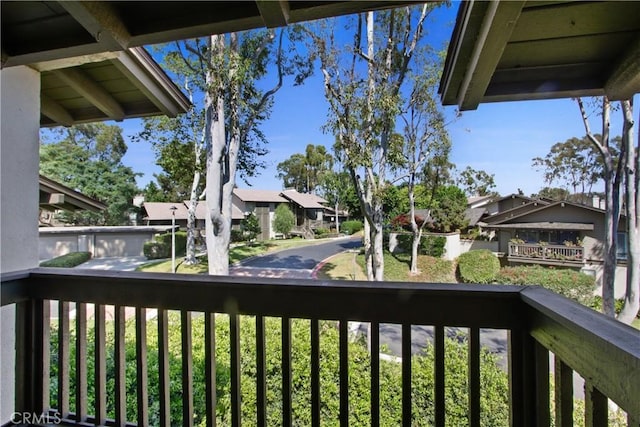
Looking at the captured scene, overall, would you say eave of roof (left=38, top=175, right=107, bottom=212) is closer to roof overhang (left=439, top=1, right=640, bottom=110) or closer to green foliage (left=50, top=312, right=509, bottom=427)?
green foliage (left=50, top=312, right=509, bottom=427)

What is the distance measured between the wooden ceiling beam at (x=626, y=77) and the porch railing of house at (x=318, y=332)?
89cm

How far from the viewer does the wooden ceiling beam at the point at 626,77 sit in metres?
1.07

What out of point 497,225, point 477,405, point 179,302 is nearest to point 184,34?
point 179,302

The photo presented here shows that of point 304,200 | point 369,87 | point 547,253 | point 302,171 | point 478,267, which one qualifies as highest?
point 302,171

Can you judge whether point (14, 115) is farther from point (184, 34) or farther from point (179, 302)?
point (179, 302)

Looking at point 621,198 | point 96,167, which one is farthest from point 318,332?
point 96,167

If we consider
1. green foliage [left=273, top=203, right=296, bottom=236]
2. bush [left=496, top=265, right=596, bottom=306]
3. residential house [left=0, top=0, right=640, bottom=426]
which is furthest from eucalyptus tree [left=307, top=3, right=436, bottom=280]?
green foliage [left=273, top=203, right=296, bottom=236]

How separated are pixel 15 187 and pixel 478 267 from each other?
11429 millimetres

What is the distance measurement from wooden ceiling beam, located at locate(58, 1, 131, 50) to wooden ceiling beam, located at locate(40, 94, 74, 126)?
1.16 meters

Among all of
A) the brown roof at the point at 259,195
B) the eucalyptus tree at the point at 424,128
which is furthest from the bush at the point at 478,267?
the brown roof at the point at 259,195

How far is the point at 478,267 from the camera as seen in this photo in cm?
1038

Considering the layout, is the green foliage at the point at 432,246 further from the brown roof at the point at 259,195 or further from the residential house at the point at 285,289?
the brown roof at the point at 259,195

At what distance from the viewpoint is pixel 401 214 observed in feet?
43.7

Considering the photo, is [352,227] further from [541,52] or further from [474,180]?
[541,52]
